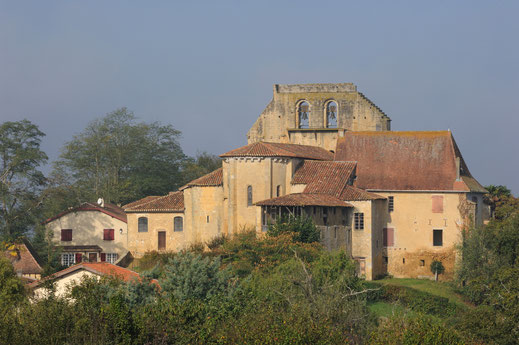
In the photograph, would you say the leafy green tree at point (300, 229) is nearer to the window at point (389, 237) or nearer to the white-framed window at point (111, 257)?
the window at point (389, 237)

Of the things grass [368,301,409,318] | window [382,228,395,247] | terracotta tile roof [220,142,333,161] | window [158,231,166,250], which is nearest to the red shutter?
window [382,228,395,247]

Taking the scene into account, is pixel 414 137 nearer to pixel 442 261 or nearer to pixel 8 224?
pixel 442 261

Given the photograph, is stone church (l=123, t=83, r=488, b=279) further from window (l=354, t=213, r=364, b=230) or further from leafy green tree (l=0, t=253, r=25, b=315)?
leafy green tree (l=0, t=253, r=25, b=315)

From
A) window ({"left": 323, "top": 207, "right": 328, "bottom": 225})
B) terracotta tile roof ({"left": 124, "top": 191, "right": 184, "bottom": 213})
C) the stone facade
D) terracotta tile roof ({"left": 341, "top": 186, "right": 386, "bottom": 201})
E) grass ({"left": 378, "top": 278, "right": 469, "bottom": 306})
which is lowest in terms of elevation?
grass ({"left": 378, "top": 278, "right": 469, "bottom": 306})

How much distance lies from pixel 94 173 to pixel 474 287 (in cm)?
4128

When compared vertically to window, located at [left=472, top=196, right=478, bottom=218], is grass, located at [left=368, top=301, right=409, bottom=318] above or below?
below

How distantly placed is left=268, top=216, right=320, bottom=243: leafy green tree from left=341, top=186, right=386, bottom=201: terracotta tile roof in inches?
163

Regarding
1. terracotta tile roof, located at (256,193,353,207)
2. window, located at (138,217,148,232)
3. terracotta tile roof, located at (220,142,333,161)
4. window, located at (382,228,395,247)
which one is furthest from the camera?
window, located at (138,217,148,232)

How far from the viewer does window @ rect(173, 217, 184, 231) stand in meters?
58.9

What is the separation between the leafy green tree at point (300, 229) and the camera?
4938 cm

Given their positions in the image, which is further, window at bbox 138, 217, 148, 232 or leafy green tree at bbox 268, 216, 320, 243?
window at bbox 138, 217, 148, 232

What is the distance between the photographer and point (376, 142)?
60625 mm

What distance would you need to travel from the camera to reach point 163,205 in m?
59.7

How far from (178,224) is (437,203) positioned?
16723 mm
